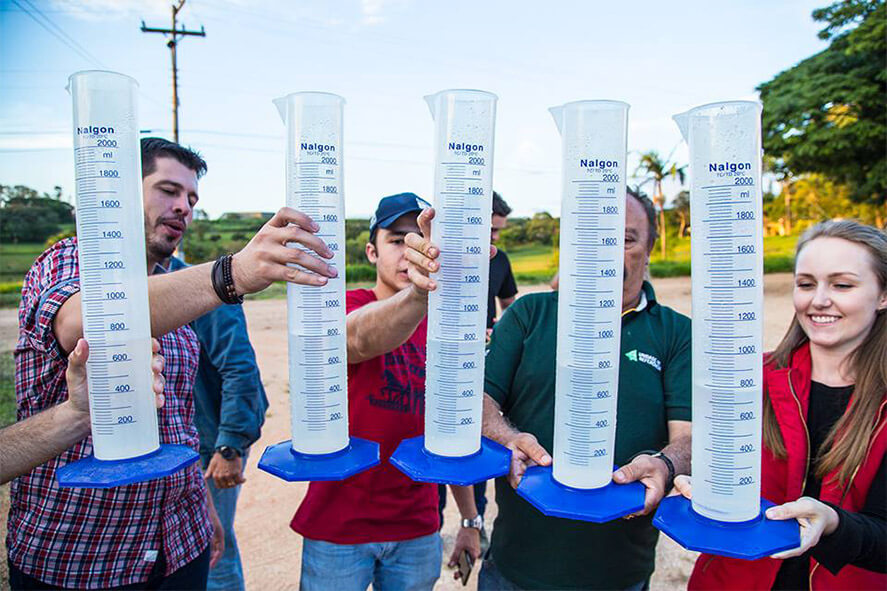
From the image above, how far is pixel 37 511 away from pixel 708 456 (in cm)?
236

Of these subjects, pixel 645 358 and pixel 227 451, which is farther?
pixel 227 451

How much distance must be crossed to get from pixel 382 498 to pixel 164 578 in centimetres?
94

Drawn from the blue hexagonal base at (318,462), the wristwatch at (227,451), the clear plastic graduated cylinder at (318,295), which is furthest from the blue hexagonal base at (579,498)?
the wristwatch at (227,451)

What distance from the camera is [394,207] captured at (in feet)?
8.68

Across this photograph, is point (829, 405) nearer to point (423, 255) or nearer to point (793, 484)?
point (793, 484)

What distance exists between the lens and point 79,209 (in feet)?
5.41

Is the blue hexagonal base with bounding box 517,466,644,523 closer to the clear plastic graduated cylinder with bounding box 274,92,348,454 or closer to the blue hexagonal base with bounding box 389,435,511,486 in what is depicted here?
the blue hexagonal base with bounding box 389,435,511,486

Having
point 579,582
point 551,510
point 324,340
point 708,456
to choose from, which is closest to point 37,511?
point 324,340

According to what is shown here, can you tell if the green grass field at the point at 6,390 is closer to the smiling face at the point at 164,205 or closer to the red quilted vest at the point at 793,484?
the smiling face at the point at 164,205

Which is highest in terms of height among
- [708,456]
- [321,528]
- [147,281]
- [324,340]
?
[147,281]

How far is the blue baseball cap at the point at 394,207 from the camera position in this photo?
2.60 m

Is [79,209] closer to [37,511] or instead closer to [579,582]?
[37,511]

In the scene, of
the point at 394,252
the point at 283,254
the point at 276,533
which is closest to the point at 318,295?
the point at 283,254

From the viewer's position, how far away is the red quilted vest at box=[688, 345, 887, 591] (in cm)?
204
